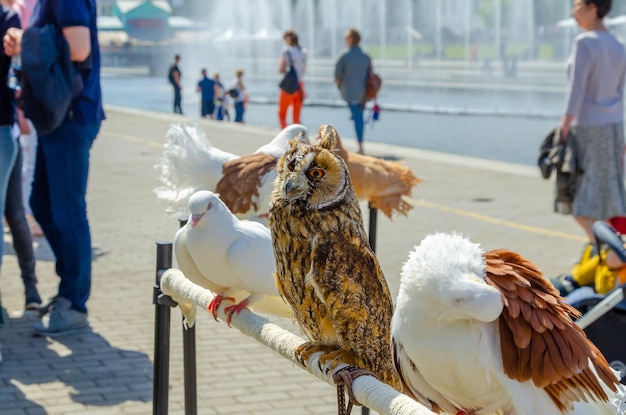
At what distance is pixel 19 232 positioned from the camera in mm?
7023

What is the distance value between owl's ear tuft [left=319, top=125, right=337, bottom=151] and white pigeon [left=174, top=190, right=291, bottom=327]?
2.24 feet

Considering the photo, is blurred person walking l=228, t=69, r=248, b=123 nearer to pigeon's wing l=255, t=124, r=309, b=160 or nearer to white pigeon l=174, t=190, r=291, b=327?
pigeon's wing l=255, t=124, r=309, b=160

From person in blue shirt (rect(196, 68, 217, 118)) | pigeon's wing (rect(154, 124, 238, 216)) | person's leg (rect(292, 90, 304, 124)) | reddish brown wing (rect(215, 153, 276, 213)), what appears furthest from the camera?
person in blue shirt (rect(196, 68, 217, 118))

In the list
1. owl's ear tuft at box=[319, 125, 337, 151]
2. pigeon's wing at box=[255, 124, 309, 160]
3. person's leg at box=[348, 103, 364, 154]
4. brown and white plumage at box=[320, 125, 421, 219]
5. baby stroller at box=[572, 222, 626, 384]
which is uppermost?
owl's ear tuft at box=[319, 125, 337, 151]

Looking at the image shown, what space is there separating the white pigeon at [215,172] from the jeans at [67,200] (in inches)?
38.7

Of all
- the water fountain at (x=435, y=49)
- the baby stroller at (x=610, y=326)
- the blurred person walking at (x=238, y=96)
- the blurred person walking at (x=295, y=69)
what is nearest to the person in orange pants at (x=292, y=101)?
the blurred person walking at (x=295, y=69)

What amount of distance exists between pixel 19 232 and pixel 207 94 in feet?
66.5

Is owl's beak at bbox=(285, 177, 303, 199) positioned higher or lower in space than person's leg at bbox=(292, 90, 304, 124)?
higher

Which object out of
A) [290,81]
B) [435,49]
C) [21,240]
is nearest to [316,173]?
[21,240]

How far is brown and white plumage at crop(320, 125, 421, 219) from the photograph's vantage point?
5.45 meters

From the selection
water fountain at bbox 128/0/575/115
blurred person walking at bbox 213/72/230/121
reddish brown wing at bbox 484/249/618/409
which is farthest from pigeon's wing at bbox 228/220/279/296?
blurred person walking at bbox 213/72/230/121

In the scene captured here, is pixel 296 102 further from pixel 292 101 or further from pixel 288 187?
pixel 288 187

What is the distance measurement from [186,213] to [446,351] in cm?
286

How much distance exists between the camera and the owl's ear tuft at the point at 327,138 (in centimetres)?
301
